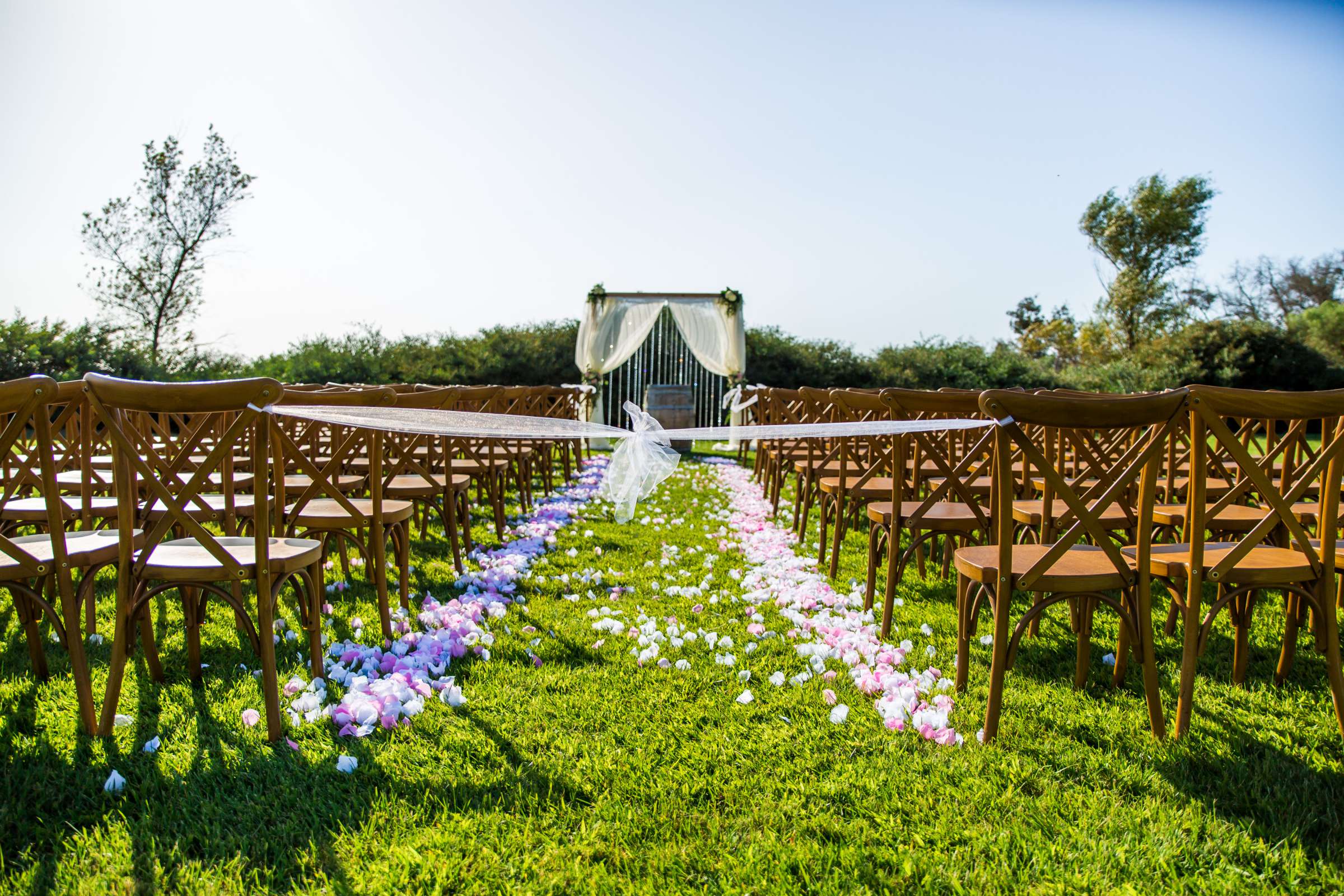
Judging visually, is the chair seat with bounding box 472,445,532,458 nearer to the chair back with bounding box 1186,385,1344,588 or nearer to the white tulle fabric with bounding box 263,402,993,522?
the white tulle fabric with bounding box 263,402,993,522

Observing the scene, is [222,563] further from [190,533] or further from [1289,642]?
[1289,642]

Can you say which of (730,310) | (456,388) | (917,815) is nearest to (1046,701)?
(917,815)

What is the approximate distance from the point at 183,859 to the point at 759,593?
2337 millimetres

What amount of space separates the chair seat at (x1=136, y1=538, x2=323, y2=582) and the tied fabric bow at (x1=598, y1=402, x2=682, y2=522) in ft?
4.14

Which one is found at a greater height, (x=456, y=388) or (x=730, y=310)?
(x=730, y=310)

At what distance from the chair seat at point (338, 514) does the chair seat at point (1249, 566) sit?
8.30 feet

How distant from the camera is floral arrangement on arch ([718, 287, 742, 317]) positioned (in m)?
11.7

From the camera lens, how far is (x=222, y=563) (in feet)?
6.64

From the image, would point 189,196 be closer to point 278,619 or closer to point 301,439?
point 301,439

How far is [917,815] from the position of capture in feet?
5.45

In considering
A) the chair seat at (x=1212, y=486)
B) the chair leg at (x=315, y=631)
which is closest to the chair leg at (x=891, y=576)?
the chair seat at (x=1212, y=486)

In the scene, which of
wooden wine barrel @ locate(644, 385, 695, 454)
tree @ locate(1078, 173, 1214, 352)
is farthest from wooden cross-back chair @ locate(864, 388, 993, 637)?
tree @ locate(1078, 173, 1214, 352)

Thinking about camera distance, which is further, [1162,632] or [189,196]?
[189,196]

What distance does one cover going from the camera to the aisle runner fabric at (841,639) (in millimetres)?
2125
